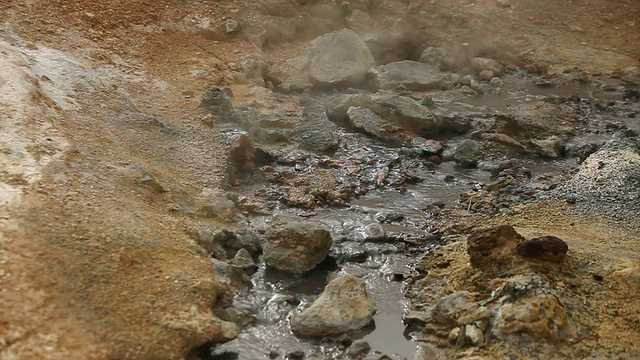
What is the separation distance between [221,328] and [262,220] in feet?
5.34

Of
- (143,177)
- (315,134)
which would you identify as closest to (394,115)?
(315,134)

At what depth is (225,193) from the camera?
523 cm

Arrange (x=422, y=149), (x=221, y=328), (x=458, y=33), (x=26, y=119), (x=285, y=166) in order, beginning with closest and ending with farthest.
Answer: (x=221, y=328) < (x=26, y=119) < (x=285, y=166) < (x=422, y=149) < (x=458, y=33)

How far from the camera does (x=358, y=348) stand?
3.68 m

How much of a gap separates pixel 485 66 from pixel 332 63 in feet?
7.26

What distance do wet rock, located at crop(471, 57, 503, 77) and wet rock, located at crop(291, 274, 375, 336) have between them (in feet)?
18.2

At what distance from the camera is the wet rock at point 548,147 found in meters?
6.41

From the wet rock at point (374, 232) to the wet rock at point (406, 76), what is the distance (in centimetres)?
318

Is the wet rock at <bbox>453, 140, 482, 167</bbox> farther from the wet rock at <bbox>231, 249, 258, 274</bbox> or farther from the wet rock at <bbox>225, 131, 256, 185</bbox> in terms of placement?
the wet rock at <bbox>231, 249, 258, 274</bbox>

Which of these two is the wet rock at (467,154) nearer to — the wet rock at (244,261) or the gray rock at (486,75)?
the gray rock at (486,75)

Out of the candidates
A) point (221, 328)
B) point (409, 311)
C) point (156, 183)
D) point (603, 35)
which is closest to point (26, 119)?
point (156, 183)

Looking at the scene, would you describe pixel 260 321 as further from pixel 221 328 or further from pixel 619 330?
pixel 619 330

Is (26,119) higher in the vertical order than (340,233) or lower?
higher

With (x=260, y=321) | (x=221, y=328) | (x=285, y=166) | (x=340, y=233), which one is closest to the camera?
(x=221, y=328)
